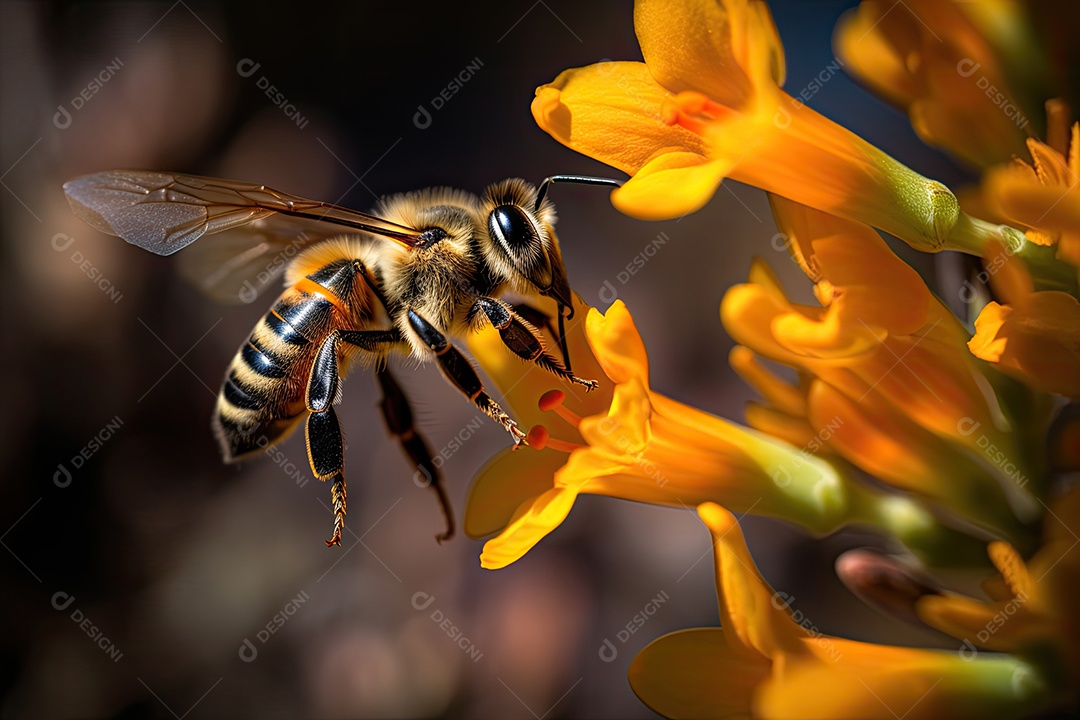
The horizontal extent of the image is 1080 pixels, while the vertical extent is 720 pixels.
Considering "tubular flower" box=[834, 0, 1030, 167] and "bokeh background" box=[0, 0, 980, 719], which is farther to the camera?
"bokeh background" box=[0, 0, 980, 719]

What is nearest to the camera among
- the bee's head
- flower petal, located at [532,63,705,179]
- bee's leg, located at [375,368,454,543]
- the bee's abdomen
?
flower petal, located at [532,63,705,179]

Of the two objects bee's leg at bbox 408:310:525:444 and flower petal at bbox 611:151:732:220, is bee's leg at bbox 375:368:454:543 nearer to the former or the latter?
bee's leg at bbox 408:310:525:444

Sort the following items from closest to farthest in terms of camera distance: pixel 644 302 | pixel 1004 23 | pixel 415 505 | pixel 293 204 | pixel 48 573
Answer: pixel 1004 23
pixel 293 204
pixel 48 573
pixel 415 505
pixel 644 302

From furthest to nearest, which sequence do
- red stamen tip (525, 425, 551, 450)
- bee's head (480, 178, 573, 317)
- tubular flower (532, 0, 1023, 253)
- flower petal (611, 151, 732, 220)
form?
bee's head (480, 178, 573, 317) → red stamen tip (525, 425, 551, 450) → tubular flower (532, 0, 1023, 253) → flower petal (611, 151, 732, 220)

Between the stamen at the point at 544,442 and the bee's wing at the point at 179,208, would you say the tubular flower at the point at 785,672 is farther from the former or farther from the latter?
the bee's wing at the point at 179,208

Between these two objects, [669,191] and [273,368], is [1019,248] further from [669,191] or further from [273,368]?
[273,368]

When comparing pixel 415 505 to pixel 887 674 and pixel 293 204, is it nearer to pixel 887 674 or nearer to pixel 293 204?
pixel 293 204

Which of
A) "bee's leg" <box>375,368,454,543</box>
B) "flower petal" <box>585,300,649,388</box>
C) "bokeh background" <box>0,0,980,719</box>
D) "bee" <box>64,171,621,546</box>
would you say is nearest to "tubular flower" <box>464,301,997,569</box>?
"flower petal" <box>585,300,649,388</box>

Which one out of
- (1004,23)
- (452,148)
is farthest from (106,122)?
(1004,23)
